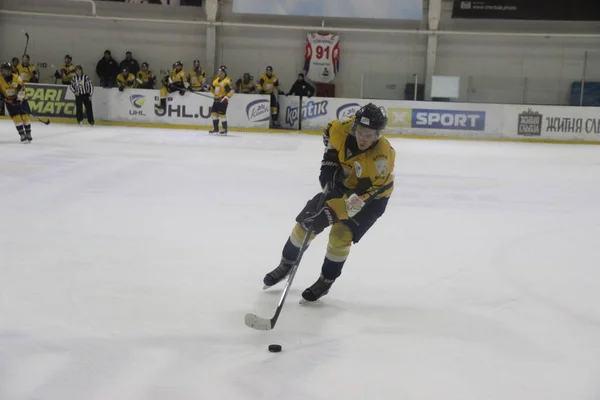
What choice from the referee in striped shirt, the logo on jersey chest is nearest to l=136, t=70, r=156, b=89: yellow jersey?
the referee in striped shirt

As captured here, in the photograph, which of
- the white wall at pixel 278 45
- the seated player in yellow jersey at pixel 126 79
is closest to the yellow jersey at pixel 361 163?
the seated player in yellow jersey at pixel 126 79

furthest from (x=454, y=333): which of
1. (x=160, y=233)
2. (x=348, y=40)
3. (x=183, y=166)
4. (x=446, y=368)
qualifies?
(x=348, y=40)

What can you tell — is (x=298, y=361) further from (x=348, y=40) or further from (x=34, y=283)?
(x=348, y=40)

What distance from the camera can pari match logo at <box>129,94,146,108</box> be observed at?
15.8 metres

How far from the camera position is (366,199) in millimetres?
3193

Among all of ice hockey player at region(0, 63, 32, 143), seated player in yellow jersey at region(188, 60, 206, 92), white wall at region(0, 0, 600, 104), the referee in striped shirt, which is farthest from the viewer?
white wall at region(0, 0, 600, 104)

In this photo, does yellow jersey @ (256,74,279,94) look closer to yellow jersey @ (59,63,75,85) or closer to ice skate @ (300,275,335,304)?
yellow jersey @ (59,63,75,85)

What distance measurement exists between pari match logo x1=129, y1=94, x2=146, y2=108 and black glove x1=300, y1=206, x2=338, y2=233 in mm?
13309

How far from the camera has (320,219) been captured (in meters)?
3.23

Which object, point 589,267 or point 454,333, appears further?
point 589,267

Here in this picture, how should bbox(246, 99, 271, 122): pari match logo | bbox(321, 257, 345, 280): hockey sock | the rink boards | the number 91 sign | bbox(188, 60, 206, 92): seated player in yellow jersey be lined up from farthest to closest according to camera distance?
the number 91 sign
bbox(188, 60, 206, 92): seated player in yellow jersey
bbox(246, 99, 271, 122): pari match logo
the rink boards
bbox(321, 257, 345, 280): hockey sock

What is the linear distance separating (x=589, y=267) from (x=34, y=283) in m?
3.33

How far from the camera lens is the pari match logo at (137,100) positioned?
51.9 feet

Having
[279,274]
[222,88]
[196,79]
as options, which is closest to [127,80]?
[196,79]
